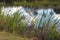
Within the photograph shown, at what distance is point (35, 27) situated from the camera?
1027cm

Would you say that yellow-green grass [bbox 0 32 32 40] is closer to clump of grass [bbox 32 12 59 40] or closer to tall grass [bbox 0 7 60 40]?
tall grass [bbox 0 7 60 40]

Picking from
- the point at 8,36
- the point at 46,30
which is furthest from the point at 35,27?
the point at 8,36

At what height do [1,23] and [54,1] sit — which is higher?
[1,23]

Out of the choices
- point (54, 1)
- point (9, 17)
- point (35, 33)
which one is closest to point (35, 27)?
point (35, 33)

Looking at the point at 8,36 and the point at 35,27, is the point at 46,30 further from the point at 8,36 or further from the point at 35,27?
the point at 8,36

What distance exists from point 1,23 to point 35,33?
1.38 metres

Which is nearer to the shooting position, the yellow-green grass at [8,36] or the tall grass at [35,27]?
the yellow-green grass at [8,36]

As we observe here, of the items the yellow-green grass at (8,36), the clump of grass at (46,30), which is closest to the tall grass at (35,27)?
the clump of grass at (46,30)

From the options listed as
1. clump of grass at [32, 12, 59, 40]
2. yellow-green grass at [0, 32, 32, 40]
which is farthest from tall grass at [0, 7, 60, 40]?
yellow-green grass at [0, 32, 32, 40]

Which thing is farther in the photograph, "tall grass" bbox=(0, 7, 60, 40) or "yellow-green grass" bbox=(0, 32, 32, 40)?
"tall grass" bbox=(0, 7, 60, 40)

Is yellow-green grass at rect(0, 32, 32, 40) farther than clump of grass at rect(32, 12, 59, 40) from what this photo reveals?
No

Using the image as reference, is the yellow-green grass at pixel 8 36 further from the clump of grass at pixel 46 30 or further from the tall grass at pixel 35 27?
the clump of grass at pixel 46 30

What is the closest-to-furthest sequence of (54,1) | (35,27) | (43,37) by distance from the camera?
1. (43,37)
2. (35,27)
3. (54,1)

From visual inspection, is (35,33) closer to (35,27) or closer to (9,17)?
(35,27)
